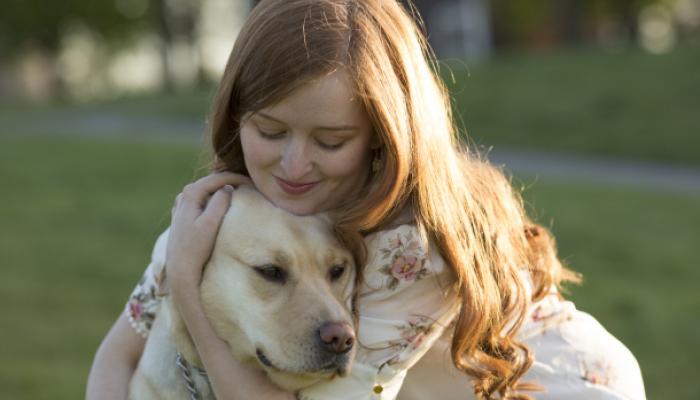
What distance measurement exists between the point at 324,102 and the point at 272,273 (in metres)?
0.53

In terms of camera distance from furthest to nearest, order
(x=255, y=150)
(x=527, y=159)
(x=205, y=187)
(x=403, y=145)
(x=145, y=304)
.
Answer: (x=527, y=159)
(x=145, y=304)
(x=205, y=187)
(x=255, y=150)
(x=403, y=145)

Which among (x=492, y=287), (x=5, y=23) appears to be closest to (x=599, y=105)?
(x=492, y=287)

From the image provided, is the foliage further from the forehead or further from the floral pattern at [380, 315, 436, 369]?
the floral pattern at [380, 315, 436, 369]

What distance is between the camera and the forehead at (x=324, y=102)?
2.50 meters

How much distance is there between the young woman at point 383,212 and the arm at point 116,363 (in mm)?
562

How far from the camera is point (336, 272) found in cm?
271

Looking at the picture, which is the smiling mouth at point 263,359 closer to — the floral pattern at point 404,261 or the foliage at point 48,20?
the floral pattern at point 404,261

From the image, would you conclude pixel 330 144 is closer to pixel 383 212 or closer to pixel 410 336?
pixel 383 212

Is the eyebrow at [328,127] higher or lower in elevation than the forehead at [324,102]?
lower

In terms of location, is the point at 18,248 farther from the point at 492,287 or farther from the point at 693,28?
the point at 693,28

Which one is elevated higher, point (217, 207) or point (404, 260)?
point (217, 207)

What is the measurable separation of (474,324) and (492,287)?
5.7 inches

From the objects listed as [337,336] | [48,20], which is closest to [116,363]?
[337,336]

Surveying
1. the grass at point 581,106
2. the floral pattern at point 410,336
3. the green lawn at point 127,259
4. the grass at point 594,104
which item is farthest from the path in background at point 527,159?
the floral pattern at point 410,336
